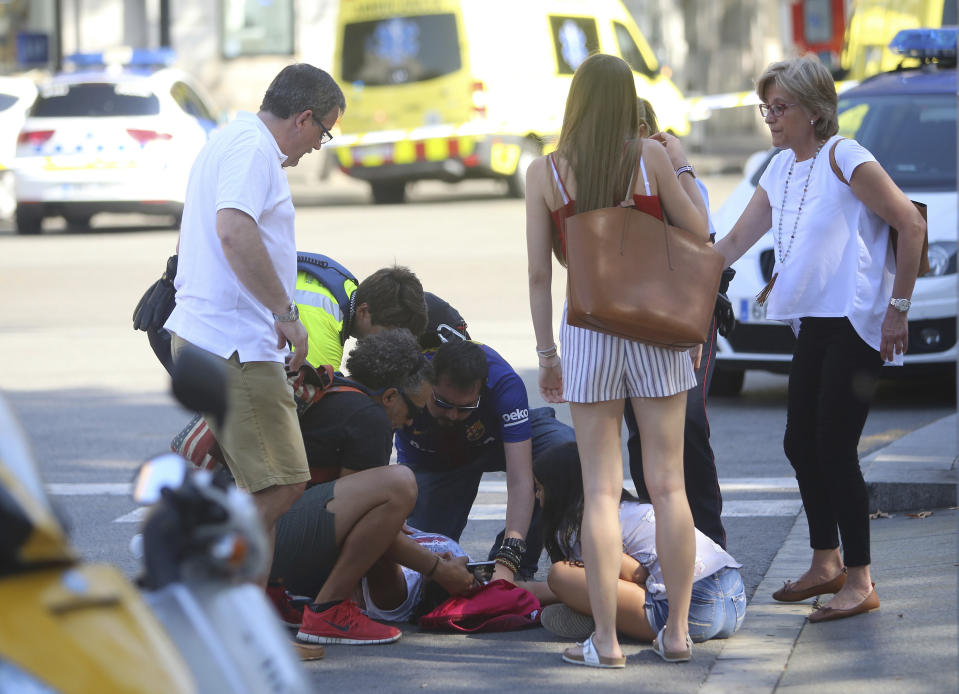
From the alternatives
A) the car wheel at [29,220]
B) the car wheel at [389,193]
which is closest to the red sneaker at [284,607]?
the car wheel at [29,220]

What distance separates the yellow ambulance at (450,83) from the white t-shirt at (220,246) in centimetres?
1602

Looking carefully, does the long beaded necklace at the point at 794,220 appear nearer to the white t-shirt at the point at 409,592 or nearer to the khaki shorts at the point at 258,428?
the white t-shirt at the point at 409,592

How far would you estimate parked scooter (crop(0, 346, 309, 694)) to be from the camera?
6.07 feet

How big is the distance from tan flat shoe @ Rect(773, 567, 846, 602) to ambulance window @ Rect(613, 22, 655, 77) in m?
17.3

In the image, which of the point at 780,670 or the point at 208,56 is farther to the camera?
the point at 208,56

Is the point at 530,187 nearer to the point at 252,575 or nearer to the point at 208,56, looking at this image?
the point at 252,575

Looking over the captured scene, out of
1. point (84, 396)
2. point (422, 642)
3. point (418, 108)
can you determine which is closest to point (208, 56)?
point (418, 108)

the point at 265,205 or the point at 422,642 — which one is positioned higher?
the point at 265,205

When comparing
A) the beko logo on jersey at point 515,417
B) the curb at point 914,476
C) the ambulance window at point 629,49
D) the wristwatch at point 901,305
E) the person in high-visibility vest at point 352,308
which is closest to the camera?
the wristwatch at point 901,305

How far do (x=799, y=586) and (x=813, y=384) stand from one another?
65 centimetres

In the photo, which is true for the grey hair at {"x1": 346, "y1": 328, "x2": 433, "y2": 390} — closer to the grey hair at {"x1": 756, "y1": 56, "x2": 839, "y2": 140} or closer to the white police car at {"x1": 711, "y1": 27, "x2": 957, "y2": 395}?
the grey hair at {"x1": 756, "y1": 56, "x2": 839, "y2": 140}

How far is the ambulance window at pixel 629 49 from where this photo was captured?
21.7m

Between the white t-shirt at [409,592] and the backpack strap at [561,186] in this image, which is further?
the white t-shirt at [409,592]

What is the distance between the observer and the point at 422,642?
15.5ft
